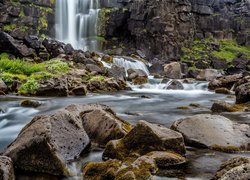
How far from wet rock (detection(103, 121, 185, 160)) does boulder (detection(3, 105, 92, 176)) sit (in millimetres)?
730

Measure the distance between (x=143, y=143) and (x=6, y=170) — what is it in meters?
2.66

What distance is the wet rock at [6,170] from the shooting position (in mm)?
5328

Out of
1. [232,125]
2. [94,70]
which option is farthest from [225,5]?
[232,125]

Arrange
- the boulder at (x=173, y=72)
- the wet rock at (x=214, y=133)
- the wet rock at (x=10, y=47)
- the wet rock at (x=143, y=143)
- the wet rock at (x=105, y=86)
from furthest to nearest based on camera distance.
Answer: the boulder at (x=173, y=72) → the wet rock at (x=10, y=47) → the wet rock at (x=105, y=86) → the wet rock at (x=214, y=133) → the wet rock at (x=143, y=143)

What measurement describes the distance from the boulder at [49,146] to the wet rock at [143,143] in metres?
0.73

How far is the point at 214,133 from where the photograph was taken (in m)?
7.84

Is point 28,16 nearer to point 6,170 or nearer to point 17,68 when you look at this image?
point 17,68

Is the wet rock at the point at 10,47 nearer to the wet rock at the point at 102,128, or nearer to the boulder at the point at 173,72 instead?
the boulder at the point at 173,72

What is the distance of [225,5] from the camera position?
63.0 meters

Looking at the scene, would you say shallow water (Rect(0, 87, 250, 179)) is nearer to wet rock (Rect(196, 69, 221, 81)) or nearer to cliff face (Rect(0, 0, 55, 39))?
wet rock (Rect(196, 69, 221, 81))

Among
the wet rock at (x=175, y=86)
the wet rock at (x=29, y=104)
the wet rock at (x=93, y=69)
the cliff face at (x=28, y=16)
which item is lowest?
the wet rock at (x=175, y=86)

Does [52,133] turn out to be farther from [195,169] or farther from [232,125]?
[232,125]

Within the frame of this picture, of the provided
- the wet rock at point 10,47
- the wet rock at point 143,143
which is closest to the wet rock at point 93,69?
the wet rock at point 10,47

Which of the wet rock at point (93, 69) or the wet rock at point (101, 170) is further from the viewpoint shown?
the wet rock at point (93, 69)
